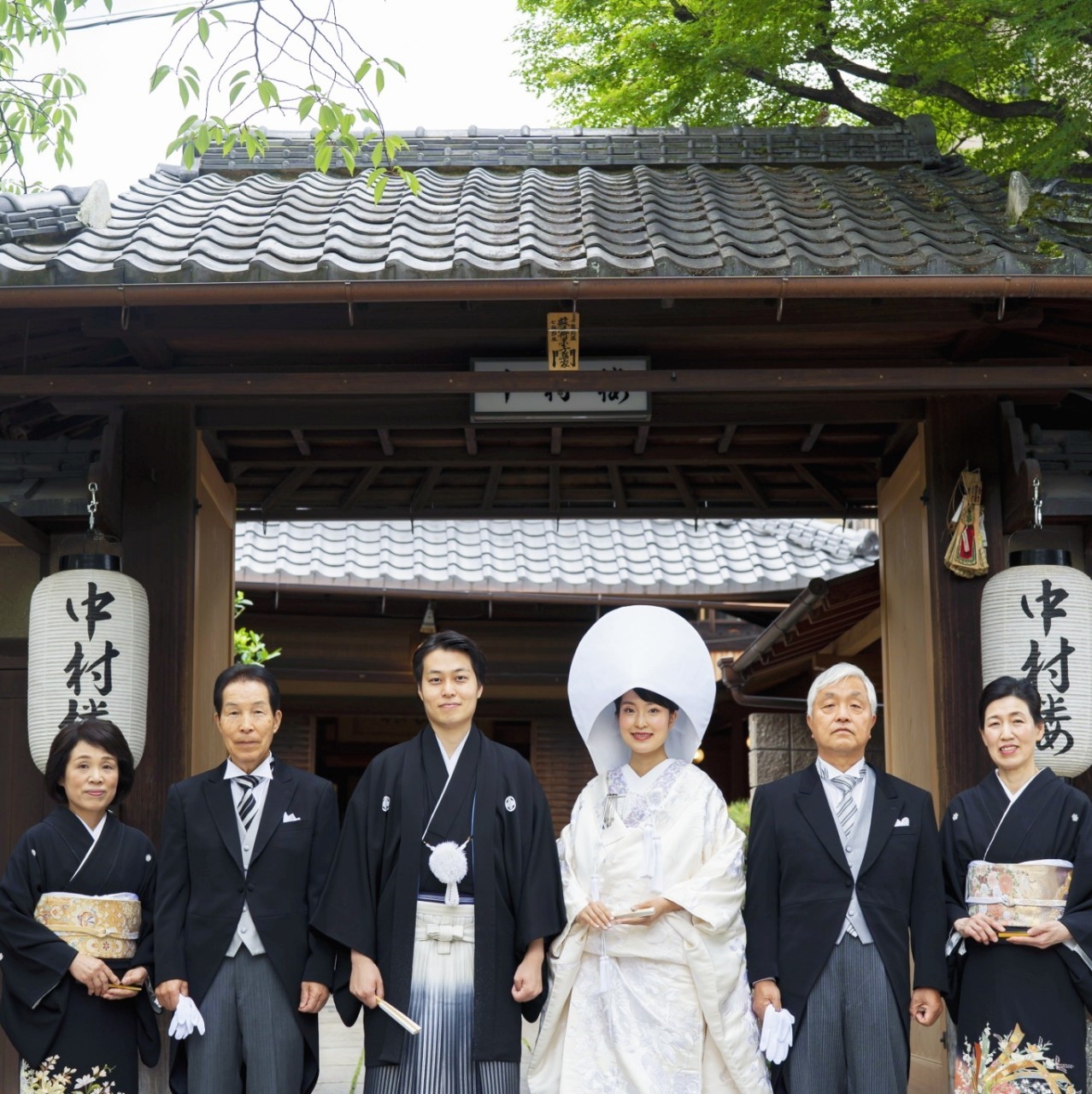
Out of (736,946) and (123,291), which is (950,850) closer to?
(736,946)

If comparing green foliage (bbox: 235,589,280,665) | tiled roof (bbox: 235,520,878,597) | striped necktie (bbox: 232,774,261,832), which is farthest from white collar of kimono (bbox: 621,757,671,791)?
tiled roof (bbox: 235,520,878,597)

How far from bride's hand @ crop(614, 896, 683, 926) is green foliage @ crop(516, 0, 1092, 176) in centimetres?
484

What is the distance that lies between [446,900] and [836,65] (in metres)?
8.05

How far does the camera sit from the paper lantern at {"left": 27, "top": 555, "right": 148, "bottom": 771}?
5797 millimetres

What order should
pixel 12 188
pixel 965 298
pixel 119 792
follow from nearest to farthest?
pixel 119 792, pixel 965 298, pixel 12 188

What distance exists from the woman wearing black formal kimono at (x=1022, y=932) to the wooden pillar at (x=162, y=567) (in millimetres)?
3394

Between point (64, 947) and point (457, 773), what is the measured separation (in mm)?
1464

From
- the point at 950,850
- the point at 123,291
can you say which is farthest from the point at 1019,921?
the point at 123,291

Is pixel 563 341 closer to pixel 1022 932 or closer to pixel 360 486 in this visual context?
pixel 1022 932

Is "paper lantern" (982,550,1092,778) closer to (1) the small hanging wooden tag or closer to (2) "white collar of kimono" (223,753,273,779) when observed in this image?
(1) the small hanging wooden tag

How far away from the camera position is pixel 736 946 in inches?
183

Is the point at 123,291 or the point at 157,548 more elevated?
the point at 123,291

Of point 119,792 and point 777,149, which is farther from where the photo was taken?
point 777,149

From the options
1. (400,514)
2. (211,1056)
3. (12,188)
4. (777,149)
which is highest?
(12,188)
